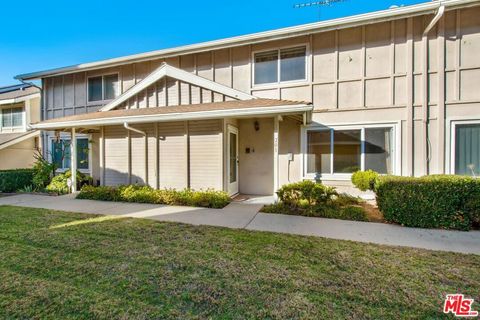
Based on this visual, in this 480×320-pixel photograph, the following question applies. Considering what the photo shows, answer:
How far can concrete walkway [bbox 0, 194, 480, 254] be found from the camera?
4.33m

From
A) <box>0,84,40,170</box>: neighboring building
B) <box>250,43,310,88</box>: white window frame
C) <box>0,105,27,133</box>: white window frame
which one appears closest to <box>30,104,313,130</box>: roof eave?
<box>250,43,310,88</box>: white window frame

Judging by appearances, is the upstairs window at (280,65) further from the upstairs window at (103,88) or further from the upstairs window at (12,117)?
the upstairs window at (12,117)

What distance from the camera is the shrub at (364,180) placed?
22.2 ft

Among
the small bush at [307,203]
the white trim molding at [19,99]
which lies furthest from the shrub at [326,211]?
the white trim molding at [19,99]

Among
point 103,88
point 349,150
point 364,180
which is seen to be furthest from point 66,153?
point 364,180

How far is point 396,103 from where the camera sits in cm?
745

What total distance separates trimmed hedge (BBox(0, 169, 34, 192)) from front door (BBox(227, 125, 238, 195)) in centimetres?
918

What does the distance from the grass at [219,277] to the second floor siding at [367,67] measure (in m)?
5.46

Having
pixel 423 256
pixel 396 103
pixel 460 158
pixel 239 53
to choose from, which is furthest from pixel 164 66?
pixel 460 158

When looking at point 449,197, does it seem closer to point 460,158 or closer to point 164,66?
point 460,158

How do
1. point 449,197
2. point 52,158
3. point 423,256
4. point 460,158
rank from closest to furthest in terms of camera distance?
point 423,256, point 449,197, point 460,158, point 52,158

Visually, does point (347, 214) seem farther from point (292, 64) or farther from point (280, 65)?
point (280, 65)

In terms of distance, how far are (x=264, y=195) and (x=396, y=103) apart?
5.31 meters

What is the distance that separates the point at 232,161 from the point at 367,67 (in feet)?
18.1
